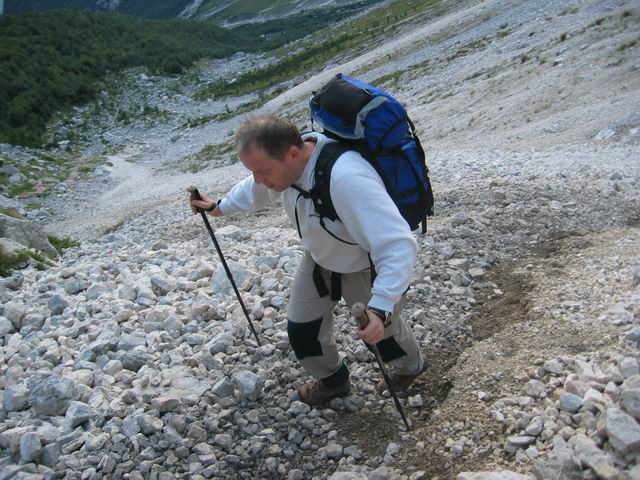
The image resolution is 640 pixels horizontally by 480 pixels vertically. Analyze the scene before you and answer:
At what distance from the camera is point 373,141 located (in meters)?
3.62

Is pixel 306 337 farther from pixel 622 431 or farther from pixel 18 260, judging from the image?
pixel 18 260

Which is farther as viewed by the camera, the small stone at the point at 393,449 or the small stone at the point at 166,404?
the small stone at the point at 166,404

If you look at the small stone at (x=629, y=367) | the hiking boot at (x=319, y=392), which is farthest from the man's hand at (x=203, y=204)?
the small stone at (x=629, y=367)

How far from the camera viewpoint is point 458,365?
5.05 meters

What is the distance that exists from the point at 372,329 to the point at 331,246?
0.77 m

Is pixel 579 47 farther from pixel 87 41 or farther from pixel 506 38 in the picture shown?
pixel 87 41

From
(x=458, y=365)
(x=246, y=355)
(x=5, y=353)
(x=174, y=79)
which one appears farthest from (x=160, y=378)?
(x=174, y=79)

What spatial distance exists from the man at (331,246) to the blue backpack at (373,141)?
10 cm

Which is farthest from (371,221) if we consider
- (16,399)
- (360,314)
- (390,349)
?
(16,399)

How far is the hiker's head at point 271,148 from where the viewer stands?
11.5ft

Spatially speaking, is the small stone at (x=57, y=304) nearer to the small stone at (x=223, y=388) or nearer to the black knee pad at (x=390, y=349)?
the small stone at (x=223, y=388)

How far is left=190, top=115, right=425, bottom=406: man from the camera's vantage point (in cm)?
329

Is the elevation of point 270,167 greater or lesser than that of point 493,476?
greater

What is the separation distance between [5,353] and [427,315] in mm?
4275
